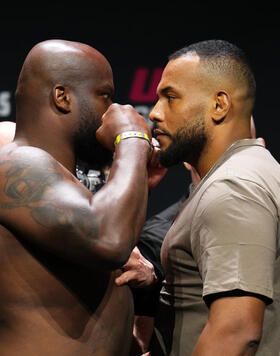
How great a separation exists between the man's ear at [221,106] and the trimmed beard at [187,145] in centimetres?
4

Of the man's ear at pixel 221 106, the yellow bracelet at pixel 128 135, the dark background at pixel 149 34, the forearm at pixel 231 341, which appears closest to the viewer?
the forearm at pixel 231 341

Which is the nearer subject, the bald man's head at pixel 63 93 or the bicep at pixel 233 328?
the bicep at pixel 233 328

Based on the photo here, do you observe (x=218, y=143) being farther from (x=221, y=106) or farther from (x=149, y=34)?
(x=149, y=34)

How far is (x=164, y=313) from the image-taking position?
58.4 inches

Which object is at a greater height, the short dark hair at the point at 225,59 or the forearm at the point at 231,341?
the short dark hair at the point at 225,59

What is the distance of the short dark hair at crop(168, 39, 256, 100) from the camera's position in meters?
1.52

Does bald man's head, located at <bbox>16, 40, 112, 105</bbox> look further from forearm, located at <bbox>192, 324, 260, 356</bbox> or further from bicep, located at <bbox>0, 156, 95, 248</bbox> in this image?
forearm, located at <bbox>192, 324, 260, 356</bbox>

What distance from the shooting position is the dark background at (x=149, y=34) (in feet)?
10.6

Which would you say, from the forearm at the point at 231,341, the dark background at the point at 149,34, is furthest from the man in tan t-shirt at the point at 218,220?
the dark background at the point at 149,34

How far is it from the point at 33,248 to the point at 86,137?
33 cm

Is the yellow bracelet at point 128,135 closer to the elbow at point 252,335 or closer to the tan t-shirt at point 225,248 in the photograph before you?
the tan t-shirt at point 225,248

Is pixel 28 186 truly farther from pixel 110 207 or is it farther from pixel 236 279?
pixel 236 279

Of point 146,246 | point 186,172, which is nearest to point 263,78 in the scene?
point 186,172

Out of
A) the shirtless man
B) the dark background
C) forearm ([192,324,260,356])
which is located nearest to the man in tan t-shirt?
forearm ([192,324,260,356])
